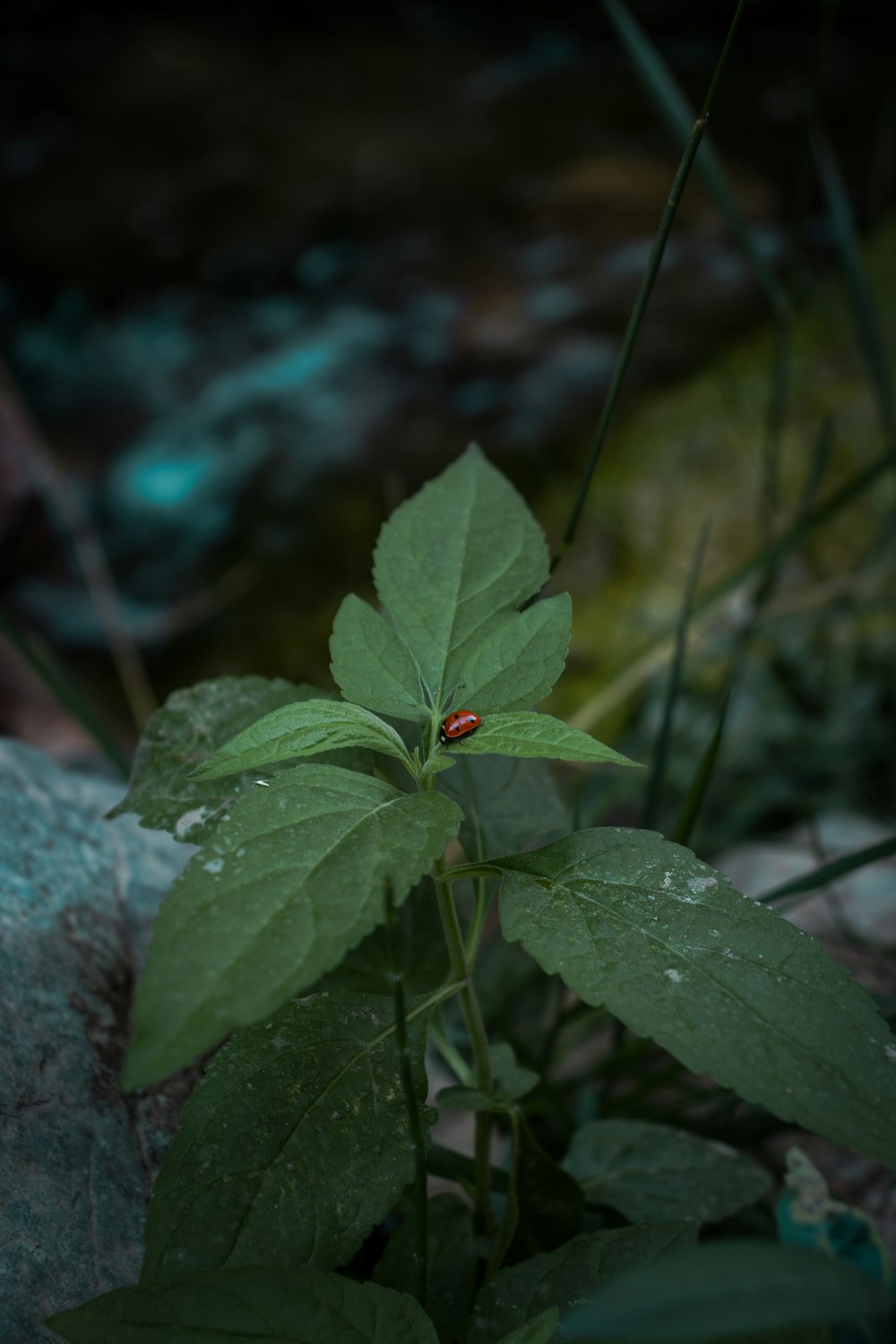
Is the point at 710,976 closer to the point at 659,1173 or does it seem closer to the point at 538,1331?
the point at 538,1331

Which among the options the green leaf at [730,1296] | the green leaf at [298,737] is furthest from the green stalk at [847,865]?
the green leaf at [730,1296]

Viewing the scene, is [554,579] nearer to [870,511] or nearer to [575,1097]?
[870,511]

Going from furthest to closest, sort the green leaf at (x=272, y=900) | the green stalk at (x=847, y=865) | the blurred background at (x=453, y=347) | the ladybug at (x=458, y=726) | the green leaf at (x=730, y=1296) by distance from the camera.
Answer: the blurred background at (x=453, y=347) < the green stalk at (x=847, y=865) < the ladybug at (x=458, y=726) < the green leaf at (x=272, y=900) < the green leaf at (x=730, y=1296)

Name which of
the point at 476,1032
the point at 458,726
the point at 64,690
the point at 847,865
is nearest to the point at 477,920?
the point at 476,1032

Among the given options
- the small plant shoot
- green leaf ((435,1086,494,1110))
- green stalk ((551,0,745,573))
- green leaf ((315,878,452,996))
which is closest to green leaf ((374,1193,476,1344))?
the small plant shoot

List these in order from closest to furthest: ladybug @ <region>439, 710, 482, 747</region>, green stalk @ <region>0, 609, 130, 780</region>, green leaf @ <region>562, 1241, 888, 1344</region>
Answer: green leaf @ <region>562, 1241, 888, 1344</region> < ladybug @ <region>439, 710, 482, 747</region> < green stalk @ <region>0, 609, 130, 780</region>

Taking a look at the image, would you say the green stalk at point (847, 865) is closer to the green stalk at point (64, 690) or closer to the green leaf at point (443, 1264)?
the green leaf at point (443, 1264)

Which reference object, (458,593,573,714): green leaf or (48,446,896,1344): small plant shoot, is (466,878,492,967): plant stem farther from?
(458,593,573,714): green leaf
